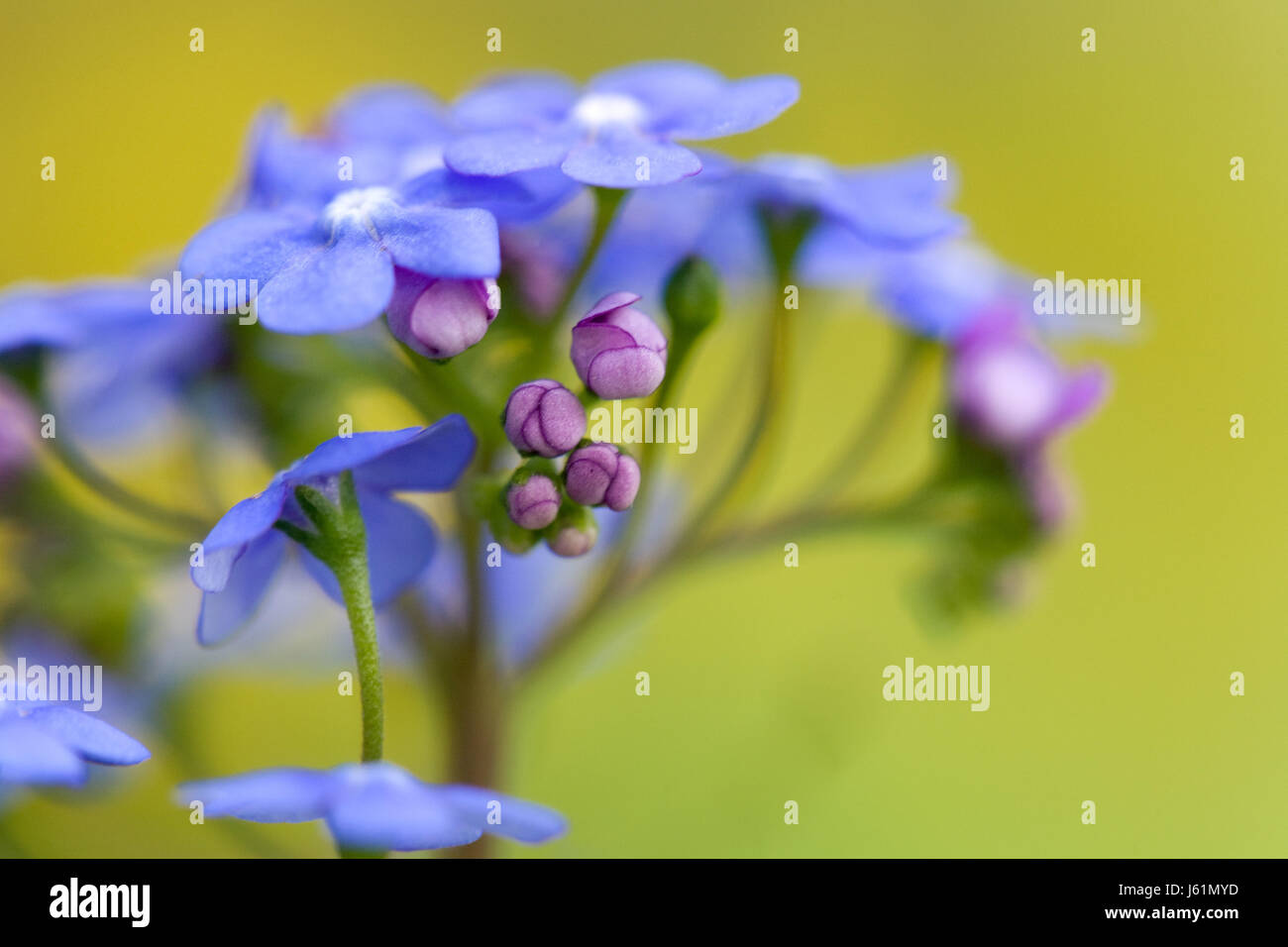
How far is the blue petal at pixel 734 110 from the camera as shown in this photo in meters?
1.06

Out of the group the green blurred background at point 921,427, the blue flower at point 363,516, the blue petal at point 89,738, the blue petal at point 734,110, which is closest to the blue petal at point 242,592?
the blue flower at point 363,516

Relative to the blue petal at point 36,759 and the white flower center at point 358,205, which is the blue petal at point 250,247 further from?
the blue petal at point 36,759

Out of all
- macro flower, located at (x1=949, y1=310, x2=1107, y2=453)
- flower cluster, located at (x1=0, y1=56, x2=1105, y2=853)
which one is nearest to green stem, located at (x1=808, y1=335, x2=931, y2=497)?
flower cluster, located at (x1=0, y1=56, x2=1105, y2=853)

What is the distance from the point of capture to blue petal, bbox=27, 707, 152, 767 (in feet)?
2.88

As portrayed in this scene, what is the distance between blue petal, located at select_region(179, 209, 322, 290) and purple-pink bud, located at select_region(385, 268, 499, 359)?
11cm

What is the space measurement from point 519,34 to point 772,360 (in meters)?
2.63

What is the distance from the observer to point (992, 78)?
351cm

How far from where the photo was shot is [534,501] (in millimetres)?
987

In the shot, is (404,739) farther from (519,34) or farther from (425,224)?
(519,34)

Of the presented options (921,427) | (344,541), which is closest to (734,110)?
(344,541)

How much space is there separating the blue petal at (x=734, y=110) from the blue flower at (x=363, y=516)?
0.32 m

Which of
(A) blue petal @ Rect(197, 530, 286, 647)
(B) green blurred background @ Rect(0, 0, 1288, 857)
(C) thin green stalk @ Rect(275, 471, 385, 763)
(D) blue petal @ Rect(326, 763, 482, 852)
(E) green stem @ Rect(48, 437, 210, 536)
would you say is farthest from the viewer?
(B) green blurred background @ Rect(0, 0, 1288, 857)

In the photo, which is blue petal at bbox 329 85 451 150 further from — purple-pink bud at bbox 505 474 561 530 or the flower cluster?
purple-pink bud at bbox 505 474 561 530
